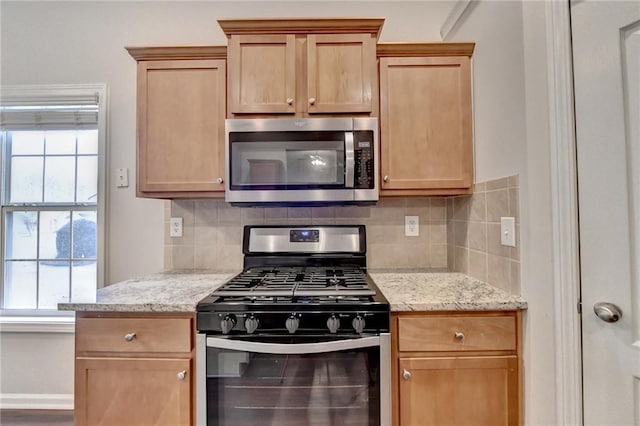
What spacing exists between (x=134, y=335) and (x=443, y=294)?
1.28m

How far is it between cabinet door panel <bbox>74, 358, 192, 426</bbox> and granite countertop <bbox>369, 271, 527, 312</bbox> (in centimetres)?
90

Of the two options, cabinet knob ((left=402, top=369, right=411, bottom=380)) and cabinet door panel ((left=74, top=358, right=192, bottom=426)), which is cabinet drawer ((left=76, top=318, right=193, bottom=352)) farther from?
cabinet knob ((left=402, top=369, right=411, bottom=380))

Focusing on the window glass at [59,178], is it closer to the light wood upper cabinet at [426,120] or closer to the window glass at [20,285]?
the window glass at [20,285]

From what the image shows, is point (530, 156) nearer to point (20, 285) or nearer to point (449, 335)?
point (449, 335)

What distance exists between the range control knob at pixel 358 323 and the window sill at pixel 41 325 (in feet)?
6.40

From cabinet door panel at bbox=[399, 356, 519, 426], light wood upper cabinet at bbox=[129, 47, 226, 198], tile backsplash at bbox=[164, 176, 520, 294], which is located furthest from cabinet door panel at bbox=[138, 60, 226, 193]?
cabinet door panel at bbox=[399, 356, 519, 426]

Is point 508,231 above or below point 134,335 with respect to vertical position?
above

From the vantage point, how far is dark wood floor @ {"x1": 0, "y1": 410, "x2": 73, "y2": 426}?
1.94 m

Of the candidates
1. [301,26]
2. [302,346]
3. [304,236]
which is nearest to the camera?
[302,346]

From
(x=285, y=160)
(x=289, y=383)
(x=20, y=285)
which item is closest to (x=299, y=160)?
(x=285, y=160)

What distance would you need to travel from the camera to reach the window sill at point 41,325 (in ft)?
6.66

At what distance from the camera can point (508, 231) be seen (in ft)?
4.40

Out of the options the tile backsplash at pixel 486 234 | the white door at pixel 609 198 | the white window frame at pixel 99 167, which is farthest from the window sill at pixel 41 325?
the white door at pixel 609 198

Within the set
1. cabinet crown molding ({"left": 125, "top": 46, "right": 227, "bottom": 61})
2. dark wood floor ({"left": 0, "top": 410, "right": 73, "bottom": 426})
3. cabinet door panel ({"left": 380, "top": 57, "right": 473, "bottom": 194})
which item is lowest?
dark wood floor ({"left": 0, "top": 410, "right": 73, "bottom": 426})
